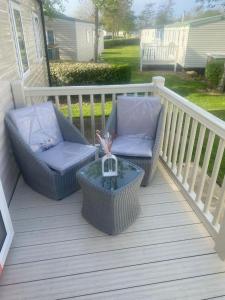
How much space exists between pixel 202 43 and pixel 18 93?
11215 mm

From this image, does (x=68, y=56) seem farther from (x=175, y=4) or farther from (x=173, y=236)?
(x=175, y=4)

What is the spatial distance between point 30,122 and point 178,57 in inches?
463

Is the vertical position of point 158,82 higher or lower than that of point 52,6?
lower

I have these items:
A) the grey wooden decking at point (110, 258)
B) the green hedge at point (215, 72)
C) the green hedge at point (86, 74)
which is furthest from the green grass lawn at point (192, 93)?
the grey wooden decking at point (110, 258)

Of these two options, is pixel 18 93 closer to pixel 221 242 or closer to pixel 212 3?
pixel 221 242

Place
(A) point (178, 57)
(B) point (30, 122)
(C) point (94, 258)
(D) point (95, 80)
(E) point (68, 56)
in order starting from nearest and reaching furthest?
(C) point (94, 258) → (B) point (30, 122) → (D) point (95, 80) → (A) point (178, 57) → (E) point (68, 56)

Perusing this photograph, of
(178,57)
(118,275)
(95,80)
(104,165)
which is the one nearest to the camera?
(118,275)

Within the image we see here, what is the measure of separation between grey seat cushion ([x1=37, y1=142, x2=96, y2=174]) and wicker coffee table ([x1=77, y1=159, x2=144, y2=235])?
0.30 m

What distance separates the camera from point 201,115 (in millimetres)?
1897

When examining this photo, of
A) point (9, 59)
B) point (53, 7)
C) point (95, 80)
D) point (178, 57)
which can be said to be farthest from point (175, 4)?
point (9, 59)

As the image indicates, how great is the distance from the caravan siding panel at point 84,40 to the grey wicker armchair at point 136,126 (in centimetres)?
1268

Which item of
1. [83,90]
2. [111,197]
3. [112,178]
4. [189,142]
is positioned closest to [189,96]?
[83,90]

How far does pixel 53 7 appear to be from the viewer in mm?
10102

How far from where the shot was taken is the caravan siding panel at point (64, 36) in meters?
13.1
